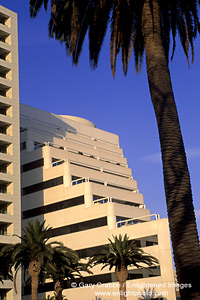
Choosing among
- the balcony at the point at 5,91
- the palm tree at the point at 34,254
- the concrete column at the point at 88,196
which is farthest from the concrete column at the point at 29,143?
the palm tree at the point at 34,254

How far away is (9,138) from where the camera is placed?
66562mm

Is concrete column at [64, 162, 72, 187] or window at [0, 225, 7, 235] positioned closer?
window at [0, 225, 7, 235]

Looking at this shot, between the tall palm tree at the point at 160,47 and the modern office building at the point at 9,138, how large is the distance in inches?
1741

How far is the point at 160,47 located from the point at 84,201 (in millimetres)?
49689

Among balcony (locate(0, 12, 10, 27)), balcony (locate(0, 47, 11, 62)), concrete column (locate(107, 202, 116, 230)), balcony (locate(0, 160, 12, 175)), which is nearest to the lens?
concrete column (locate(107, 202, 116, 230))

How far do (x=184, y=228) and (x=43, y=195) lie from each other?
58686mm

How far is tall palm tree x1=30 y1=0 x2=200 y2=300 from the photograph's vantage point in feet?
43.1

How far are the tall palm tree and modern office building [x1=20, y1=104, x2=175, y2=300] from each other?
107 ft

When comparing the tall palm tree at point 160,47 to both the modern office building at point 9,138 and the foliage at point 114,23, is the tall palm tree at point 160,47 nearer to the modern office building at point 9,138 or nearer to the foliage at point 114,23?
the foliage at point 114,23

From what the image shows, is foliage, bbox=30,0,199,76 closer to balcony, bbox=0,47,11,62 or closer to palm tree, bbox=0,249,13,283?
palm tree, bbox=0,249,13,283

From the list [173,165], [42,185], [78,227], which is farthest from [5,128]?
[173,165]

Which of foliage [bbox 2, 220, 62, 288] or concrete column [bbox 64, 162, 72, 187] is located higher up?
concrete column [bbox 64, 162, 72, 187]

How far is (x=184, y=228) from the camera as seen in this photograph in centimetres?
1321

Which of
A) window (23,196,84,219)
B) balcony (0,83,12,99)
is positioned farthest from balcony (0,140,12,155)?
window (23,196,84,219)
